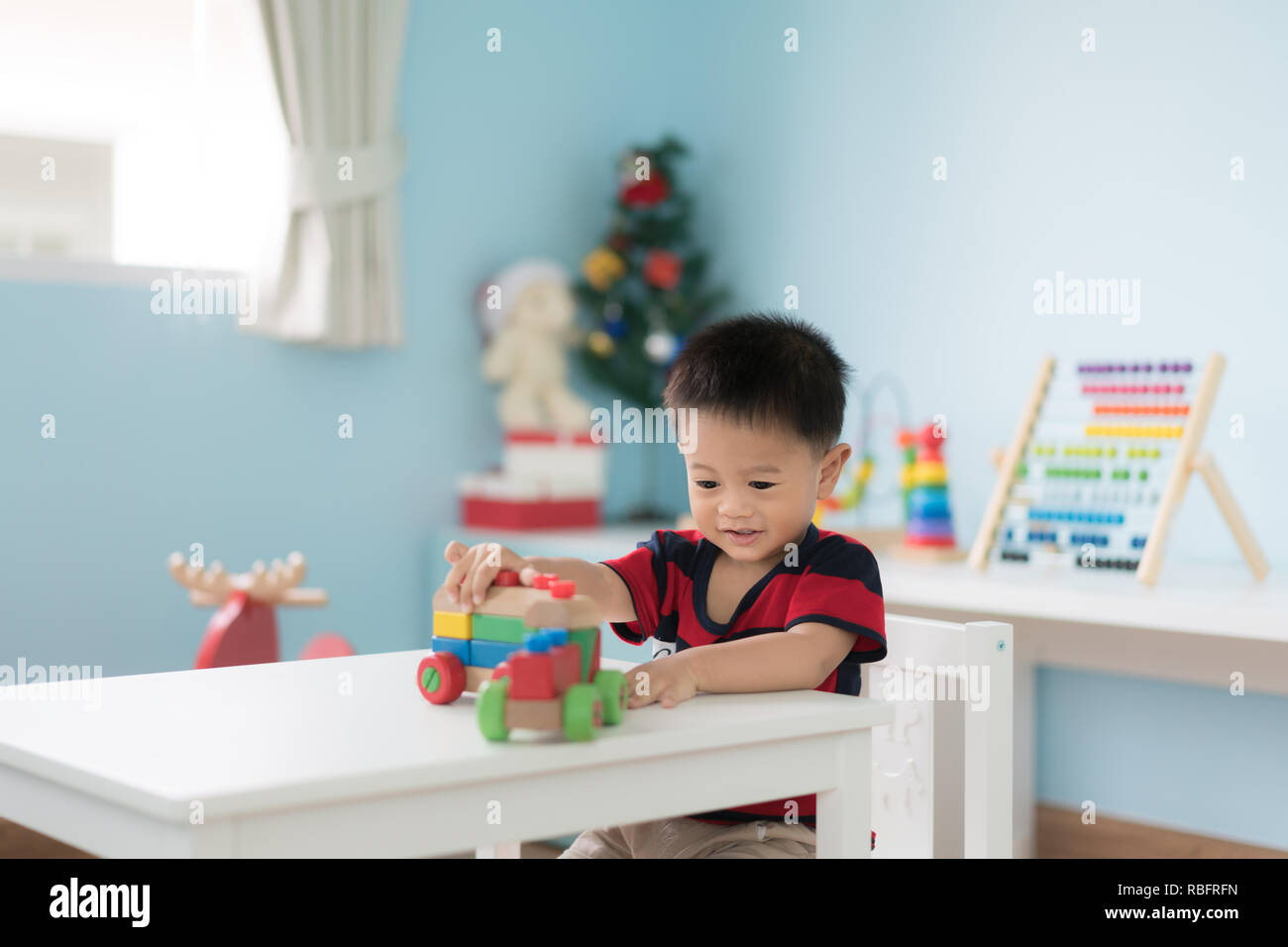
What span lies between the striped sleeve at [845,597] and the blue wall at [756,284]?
1615 millimetres

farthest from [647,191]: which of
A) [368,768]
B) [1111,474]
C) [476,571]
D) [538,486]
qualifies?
[368,768]

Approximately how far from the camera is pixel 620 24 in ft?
12.0

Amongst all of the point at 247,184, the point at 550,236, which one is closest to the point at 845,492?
the point at 550,236

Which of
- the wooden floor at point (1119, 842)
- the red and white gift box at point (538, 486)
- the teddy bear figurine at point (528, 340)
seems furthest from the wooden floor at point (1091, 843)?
the teddy bear figurine at point (528, 340)

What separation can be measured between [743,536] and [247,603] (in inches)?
53.9

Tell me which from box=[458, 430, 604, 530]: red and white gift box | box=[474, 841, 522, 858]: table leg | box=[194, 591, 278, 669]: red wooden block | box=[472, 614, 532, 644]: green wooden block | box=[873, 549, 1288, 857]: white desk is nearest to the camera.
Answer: box=[472, 614, 532, 644]: green wooden block

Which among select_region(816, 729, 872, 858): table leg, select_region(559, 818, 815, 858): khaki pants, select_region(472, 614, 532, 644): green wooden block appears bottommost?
select_region(559, 818, 815, 858): khaki pants

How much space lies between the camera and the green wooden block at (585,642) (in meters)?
1.00

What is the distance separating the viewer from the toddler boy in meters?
1.16

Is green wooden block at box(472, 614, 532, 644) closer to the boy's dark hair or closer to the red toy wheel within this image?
the red toy wheel

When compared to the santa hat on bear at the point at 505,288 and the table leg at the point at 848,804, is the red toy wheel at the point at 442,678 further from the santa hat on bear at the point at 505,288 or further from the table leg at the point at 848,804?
the santa hat on bear at the point at 505,288

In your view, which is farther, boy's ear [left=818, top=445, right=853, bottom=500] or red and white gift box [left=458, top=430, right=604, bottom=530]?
red and white gift box [left=458, top=430, right=604, bottom=530]
